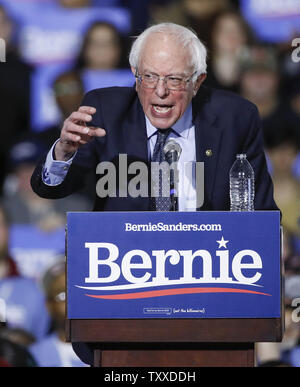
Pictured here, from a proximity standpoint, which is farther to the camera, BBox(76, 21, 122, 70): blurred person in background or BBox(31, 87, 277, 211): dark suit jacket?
BBox(76, 21, 122, 70): blurred person in background

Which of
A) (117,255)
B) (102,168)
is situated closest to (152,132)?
(102,168)

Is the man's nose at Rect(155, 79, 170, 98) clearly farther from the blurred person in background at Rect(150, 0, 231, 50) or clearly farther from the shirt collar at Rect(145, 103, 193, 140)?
the blurred person in background at Rect(150, 0, 231, 50)

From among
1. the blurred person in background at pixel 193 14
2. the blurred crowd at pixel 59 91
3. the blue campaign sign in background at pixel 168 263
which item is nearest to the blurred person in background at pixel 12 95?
the blurred crowd at pixel 59 91

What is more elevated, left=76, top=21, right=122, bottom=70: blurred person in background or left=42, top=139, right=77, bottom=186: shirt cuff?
left=76, top=21, right=122, bottom=70: blurred person in background

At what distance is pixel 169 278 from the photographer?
8.50ft

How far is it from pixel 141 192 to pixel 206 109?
50 centimetres

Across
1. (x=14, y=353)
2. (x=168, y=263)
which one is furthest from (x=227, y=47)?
(x=168, y=263)

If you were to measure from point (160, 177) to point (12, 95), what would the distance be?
1.86m

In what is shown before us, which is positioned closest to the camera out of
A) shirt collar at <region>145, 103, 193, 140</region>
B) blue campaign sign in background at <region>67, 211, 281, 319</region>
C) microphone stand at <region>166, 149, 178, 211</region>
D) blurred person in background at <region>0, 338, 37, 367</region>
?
blue campaign sign in background at <region>67, 211, 281, 319</region>

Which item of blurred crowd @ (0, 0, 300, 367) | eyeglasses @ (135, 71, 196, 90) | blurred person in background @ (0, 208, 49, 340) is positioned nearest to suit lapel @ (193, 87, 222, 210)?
eyeglasses @ (135, 71, 196, 90)

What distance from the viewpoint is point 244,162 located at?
10.1 feet

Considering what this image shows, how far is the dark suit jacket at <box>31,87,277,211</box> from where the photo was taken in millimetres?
Answer: 3066

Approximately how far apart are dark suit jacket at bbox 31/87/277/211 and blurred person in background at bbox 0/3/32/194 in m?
1.30

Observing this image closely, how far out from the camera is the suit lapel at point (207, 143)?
306 centimetres
